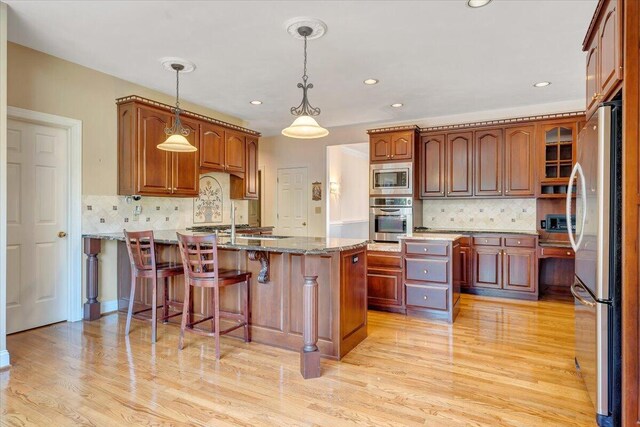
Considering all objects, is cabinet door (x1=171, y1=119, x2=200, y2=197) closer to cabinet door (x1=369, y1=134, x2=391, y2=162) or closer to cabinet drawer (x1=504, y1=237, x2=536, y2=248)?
cabinet door (x1=369, y1=134, x2=391, y2=162)

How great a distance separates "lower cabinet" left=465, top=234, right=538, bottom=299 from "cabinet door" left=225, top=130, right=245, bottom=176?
366 centimetres

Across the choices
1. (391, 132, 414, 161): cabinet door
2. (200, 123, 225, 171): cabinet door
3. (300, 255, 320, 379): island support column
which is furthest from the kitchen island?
(391, 132, 414, 161): cabinet door

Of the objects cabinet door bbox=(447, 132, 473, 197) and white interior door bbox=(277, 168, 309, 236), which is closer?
cabinet door bbox=(447, 132, 473, 197)

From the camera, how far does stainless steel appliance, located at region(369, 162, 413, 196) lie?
18.4ft

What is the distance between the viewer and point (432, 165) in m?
5.75

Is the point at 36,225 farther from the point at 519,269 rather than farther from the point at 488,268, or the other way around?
the point at 519,269

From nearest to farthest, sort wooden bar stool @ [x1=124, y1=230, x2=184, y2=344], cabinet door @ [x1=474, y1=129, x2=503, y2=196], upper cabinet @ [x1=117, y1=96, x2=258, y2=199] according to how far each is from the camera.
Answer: wooden bar stool @ [x1=124, y1=230, x2=184, y2=344] < upper cabinet @ [x1=117, y1=96, x2=258, y2=199] < cabinet door @ [x1=474, y1=129, x2=503, y2=196]

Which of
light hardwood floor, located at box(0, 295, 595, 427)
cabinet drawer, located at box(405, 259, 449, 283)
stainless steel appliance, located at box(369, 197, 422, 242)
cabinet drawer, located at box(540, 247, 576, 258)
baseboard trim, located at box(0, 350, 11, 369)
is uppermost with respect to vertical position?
stainless steel appliance, located at box(369, 197, 422, 242)

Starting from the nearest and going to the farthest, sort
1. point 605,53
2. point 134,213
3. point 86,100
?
point 605,53 → point 86,100 → point 134,213

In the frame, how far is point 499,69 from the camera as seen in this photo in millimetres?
4031

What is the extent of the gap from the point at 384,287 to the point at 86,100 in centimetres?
384

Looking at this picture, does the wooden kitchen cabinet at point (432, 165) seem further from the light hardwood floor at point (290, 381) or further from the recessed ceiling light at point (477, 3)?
the recessed ceiling light at point (477, 3)

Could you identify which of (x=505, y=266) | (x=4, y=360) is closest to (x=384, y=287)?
(x=505, y=266)

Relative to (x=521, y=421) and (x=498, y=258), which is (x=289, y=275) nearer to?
(x=521, y=421)
